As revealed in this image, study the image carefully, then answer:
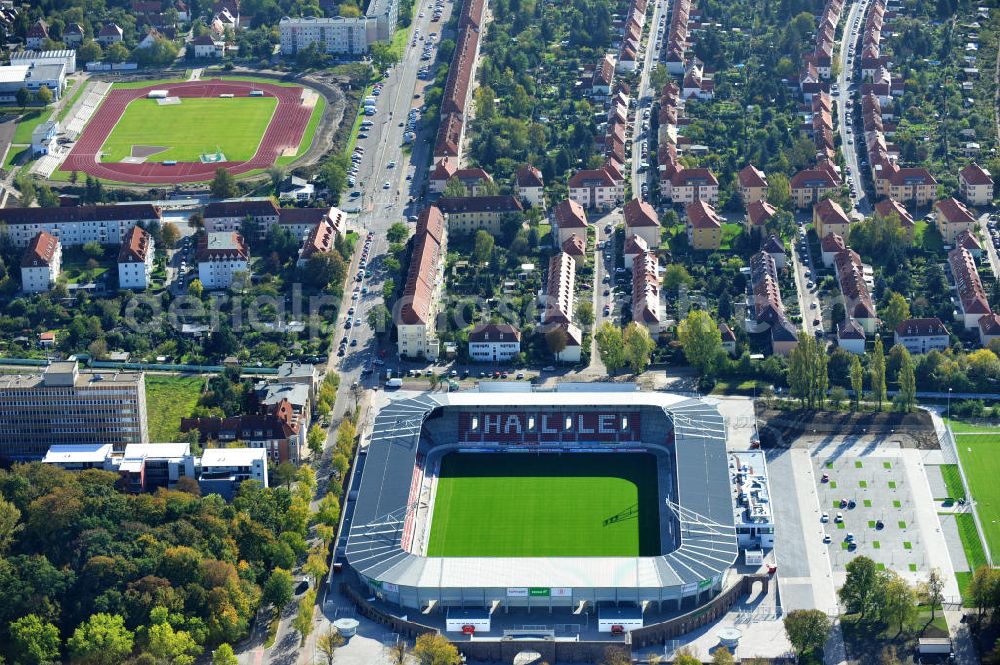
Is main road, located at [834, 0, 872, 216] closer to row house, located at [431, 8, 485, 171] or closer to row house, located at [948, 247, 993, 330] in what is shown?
row house, located at [948, 247, 993, 330]

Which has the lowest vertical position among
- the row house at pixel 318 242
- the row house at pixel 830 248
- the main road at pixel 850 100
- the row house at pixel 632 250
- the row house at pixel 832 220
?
the row house at pixel 830 248

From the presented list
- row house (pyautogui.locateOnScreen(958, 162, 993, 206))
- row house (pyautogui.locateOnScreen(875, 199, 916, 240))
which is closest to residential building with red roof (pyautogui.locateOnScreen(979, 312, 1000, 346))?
row house (pyautogui.locateOnScreen(875, 199, 916, 240))

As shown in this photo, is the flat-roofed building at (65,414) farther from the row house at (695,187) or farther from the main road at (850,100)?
the main road at (850,100)

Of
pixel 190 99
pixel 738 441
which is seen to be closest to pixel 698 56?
pixel 190 99

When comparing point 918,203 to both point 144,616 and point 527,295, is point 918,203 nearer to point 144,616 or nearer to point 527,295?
point 527,295

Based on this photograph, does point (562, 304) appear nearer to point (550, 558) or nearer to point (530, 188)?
point (530, 188)

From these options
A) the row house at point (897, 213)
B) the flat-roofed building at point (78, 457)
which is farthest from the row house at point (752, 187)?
the flat-roofed building at point (78, 457)

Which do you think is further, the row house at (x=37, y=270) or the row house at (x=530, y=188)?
the row house at (x=530, y=188)
